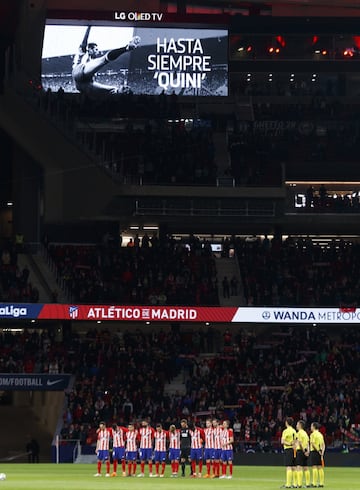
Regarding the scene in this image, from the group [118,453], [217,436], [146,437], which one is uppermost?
[146,437]

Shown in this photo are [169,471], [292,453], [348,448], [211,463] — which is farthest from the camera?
[348,448]

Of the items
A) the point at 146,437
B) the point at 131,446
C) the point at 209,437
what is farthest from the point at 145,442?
the point at 209,437

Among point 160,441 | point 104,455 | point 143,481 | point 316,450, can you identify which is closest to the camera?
point 316,450

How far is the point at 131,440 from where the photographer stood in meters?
37.4

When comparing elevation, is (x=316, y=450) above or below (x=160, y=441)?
below

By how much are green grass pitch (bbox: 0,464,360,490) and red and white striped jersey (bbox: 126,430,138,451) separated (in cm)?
124

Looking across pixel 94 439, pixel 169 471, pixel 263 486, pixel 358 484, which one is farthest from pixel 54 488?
pixel 94 439

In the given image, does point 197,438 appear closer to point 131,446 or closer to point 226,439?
point 226,439

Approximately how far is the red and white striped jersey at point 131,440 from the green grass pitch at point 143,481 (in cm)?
124

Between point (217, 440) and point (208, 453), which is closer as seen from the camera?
point (217, 440)

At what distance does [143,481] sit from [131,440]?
11.8ft

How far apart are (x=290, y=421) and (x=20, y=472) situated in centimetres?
1264

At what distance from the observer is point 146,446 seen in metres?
38.2

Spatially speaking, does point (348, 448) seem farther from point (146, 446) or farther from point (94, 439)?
point (146, 446)
